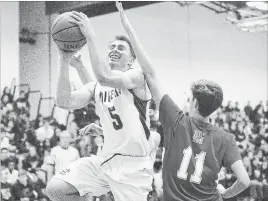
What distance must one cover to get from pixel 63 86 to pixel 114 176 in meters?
0.84

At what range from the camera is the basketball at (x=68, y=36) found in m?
3.75

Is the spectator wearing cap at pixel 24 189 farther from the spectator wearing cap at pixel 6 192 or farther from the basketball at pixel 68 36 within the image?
the basketball at pixel 68 36

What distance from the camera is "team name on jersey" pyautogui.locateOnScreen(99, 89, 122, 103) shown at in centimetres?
407

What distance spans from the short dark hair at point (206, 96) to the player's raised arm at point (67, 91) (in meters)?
1.18

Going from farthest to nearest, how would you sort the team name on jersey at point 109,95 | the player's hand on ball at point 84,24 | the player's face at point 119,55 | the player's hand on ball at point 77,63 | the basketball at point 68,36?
the player's hand on ball at point 77,63 → the player's face at point 119,55 → the team name on jersey at point 109,95 → the basketball at point 68,36 → the player's hand on ball at point 84,24

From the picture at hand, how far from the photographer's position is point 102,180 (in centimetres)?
405

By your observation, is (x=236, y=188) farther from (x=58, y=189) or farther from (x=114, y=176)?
(x=58, y=189)

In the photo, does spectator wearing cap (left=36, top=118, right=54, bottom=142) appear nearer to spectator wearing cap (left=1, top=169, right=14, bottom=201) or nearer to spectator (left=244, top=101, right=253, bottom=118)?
spectator wearing cap (left=1, top=169, right=14, bottom=201)

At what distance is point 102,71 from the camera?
11.4 ft

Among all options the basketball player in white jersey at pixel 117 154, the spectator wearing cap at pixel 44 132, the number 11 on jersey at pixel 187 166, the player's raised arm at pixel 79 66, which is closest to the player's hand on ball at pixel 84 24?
the basketball player in white jersey at pixel 117 154

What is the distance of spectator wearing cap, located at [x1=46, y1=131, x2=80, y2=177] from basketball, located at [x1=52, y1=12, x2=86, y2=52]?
507cm

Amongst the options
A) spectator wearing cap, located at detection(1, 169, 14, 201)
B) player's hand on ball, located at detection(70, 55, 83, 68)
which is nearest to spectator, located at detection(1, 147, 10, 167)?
spectator wearing cap, located at detection(1, 169, 14, 201)

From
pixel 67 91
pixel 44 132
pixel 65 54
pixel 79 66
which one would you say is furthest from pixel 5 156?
pixel 65 54

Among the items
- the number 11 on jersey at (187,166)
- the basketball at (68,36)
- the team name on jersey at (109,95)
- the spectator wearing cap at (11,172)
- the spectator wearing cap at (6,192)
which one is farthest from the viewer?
the spectator wearing cap at (11,172)
